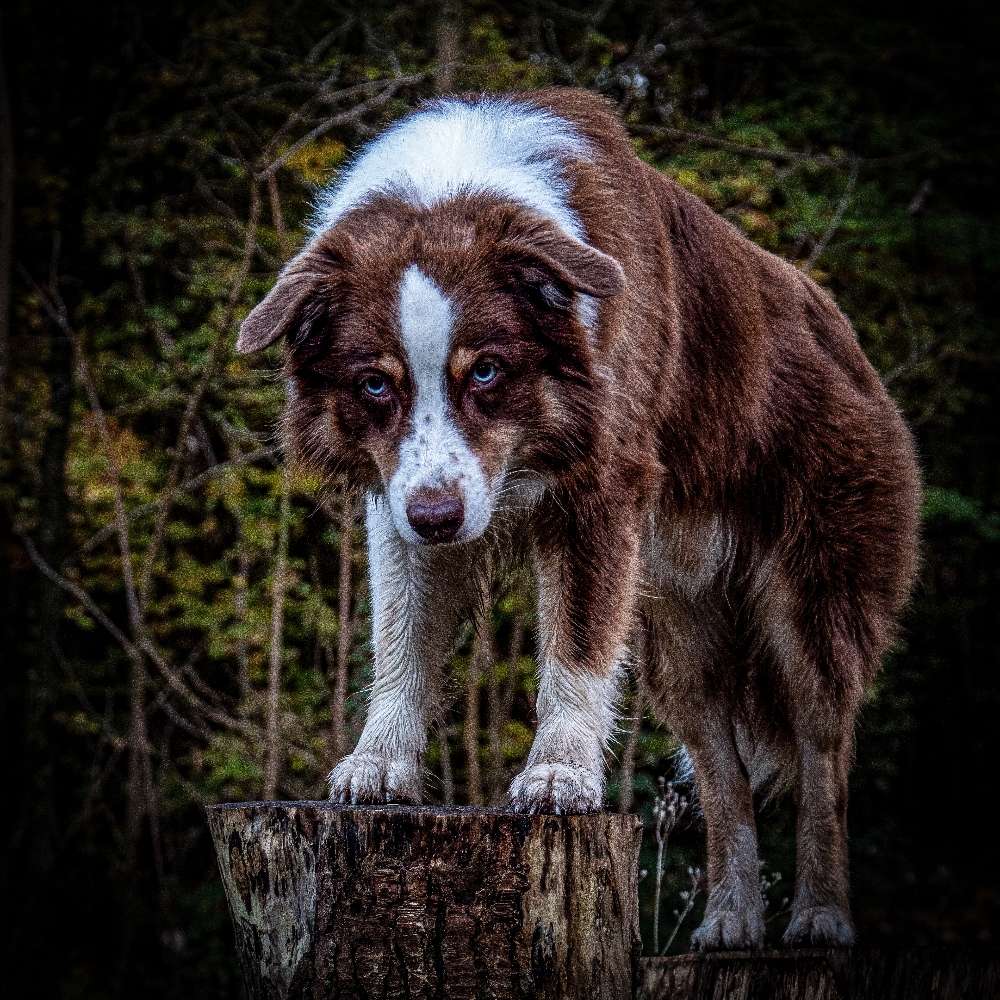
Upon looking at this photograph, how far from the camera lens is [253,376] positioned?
7.10 m

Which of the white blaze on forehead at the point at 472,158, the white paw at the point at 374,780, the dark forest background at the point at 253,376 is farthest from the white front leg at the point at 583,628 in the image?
the dark forest background at the point at 253,376

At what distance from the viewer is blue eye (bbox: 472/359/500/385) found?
3.47m

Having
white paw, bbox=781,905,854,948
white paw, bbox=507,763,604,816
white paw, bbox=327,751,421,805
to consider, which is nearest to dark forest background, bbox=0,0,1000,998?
white paw, bbox=781,905,854,948

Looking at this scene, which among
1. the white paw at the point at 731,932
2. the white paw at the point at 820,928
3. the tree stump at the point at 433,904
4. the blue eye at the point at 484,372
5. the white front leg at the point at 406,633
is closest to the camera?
the tree stump at the point at 433,904

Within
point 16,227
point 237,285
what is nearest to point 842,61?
point 237,285

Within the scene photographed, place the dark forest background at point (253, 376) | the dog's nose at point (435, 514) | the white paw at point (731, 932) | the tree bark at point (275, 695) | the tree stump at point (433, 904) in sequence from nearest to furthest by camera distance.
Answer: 1. the tree stump at point (433, 904)
2. the dog's nose at point (435, 514)
3. the white paw at point (731, 932)
4. the tree bark at point (275, 695)
5. the dark forest background at point (253, 376)

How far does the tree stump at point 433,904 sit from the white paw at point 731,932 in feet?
4.86

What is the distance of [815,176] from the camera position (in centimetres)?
795

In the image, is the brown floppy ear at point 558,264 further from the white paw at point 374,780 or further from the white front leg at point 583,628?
the white paw at point 374,780

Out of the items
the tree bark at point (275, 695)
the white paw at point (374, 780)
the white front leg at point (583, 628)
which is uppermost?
the white front leg at point (583, 628)

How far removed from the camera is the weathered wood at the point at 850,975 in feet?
12.0

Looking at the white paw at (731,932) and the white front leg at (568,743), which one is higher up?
the white front leg at (568,743)

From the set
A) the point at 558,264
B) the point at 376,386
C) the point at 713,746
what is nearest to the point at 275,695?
the point at 713,746

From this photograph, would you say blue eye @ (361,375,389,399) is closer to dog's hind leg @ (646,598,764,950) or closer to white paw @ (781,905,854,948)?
dog's hind leg @ (646,598,764,950)
